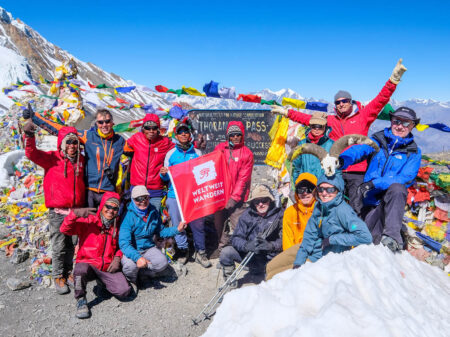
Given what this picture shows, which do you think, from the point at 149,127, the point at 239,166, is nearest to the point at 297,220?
the point at 239,166

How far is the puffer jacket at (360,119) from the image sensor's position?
4732mm

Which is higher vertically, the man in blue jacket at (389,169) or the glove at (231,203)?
the man in blue jacket at (389,169)

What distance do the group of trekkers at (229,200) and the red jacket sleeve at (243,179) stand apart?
20mm

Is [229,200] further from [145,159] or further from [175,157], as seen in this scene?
[145,159]

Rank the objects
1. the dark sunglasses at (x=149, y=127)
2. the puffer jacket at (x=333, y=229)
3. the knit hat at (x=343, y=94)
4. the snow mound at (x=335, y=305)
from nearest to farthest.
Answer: the snow mound at (x=335, y=305)
the puffer jacket at (x=333, y=229)
the knit hat at (x=343, y=94)
the dark sunglasses at (x=149, y=127)

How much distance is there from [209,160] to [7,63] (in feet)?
306

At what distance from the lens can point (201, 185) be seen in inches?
229

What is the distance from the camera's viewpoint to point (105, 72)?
536 feet

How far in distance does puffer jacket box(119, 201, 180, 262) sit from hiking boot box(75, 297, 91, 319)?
892 mm

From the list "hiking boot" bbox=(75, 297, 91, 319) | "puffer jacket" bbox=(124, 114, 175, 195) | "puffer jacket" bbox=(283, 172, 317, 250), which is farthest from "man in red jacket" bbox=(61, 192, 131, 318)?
"puffer jacket" bbox=(283, 172, 317, 250)

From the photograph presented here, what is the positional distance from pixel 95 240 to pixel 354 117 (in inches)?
188

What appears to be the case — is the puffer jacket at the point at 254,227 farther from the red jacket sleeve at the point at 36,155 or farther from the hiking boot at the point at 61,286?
the red jacket sleeve at the point at 36,155

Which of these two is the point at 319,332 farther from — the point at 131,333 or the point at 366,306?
the point at 131,333

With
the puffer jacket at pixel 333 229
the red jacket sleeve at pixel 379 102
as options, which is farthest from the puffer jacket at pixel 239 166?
the red jacket sleeve at pixel 379 102
